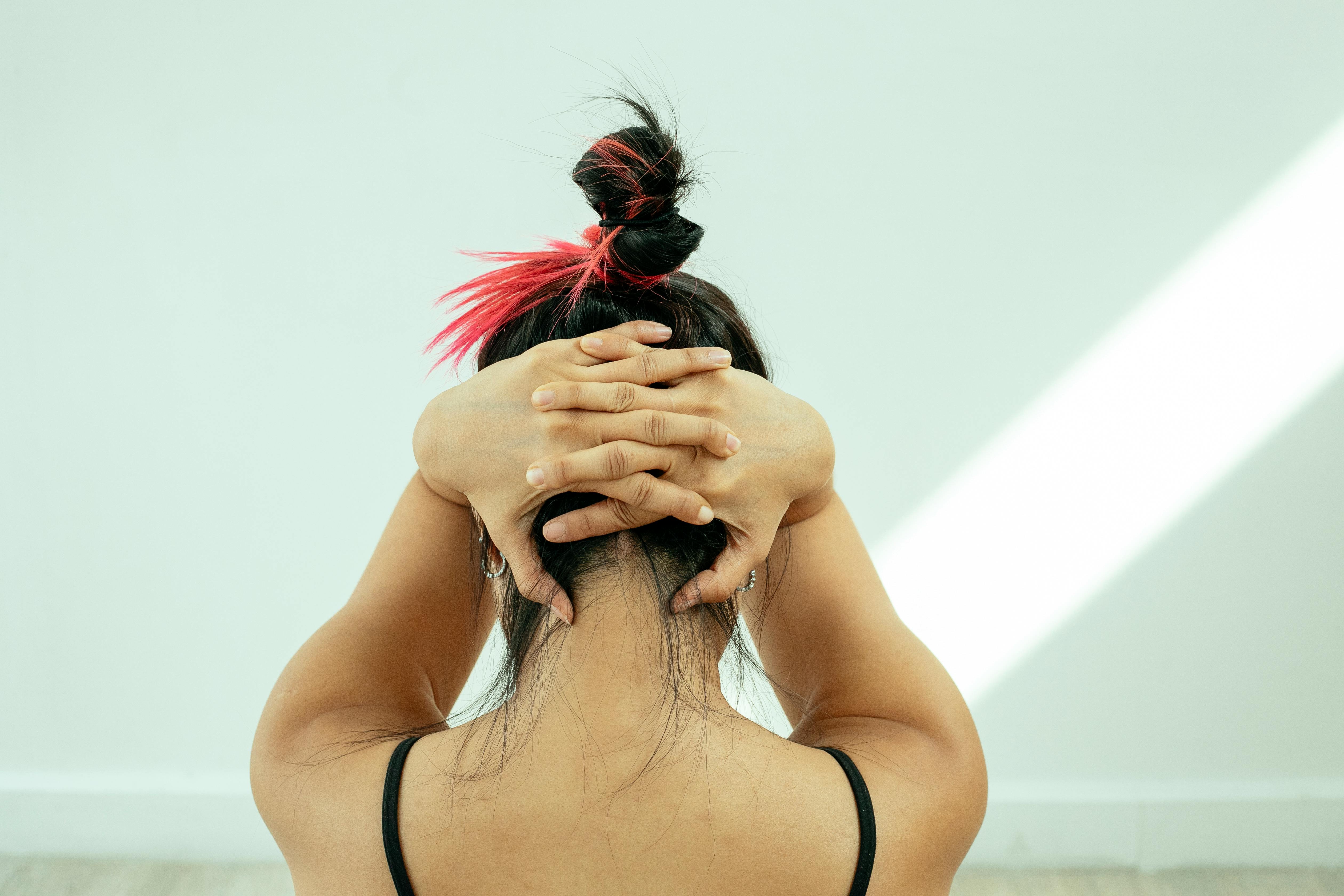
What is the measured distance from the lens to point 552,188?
153 centimetres

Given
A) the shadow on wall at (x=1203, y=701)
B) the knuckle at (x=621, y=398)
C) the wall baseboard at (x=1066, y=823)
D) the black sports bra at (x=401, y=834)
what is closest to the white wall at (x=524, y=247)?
the shadow on wall at (x=1203, y=701)

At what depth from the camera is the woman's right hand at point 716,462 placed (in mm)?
646

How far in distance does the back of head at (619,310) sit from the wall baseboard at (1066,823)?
1.37m

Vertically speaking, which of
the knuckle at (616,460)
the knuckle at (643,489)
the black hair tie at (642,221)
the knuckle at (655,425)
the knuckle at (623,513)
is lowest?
the knuckle at (623,513)

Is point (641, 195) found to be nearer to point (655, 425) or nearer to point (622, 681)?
point (655, 425)

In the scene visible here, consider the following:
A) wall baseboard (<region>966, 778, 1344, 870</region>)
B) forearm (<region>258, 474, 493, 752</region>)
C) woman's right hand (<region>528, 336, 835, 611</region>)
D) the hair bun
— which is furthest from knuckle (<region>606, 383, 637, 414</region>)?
wall baseboard (<region>966, 778, 1344, 870</region>)

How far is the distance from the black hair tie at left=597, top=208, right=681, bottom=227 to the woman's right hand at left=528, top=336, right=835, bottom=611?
3.9 inches

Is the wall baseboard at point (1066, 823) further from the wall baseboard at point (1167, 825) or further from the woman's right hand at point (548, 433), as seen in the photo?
the woman's right hand at point (548, 433)

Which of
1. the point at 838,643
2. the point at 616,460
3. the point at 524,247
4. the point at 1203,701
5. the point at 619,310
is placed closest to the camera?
the point at 616,460

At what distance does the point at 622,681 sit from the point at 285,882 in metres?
1.53

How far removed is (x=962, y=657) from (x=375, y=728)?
1.28 metres

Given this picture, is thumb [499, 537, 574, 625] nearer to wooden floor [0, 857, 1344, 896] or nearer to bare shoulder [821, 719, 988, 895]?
bare shoulder [821, 719, 988, 895]

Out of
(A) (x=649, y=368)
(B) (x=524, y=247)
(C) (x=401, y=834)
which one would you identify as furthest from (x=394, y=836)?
(B) (x=524, y=247)

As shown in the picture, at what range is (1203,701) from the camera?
177 cm
